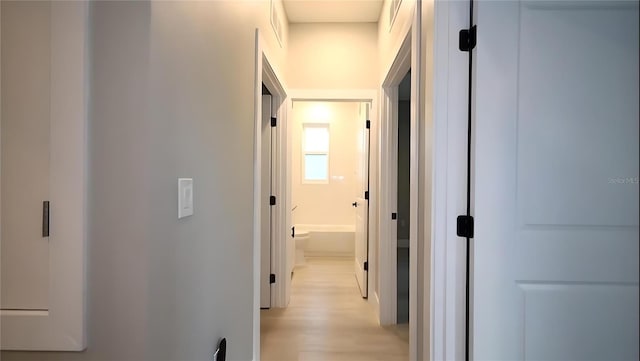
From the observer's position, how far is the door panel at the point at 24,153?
0.82m

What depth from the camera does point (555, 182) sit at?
1146mm

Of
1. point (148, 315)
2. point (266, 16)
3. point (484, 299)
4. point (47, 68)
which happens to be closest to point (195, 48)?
point (47, 68)

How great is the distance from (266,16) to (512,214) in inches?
74.7

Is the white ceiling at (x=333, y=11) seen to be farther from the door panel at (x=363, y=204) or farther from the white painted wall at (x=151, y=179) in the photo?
the white painted wall at (x=151, y=179)

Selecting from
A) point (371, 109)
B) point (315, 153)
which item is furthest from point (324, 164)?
point (371, 109)

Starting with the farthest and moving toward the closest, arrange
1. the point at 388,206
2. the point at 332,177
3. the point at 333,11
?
the point at 332,177 → the point at 333,11 → the point at 388,206

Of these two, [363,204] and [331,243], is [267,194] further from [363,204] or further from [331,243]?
[331,243]

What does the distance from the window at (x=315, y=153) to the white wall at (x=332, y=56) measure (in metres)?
2.20

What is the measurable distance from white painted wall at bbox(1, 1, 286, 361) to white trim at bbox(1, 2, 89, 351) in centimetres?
2

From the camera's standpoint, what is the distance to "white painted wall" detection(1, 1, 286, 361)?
0.83m

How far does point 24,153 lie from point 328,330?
224cm

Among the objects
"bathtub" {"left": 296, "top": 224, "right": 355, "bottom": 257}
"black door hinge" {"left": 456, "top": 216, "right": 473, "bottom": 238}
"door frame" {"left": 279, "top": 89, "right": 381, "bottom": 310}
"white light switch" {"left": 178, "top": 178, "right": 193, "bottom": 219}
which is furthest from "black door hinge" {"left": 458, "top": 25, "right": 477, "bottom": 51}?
"bathtub" {"left": 296, "top": 224, "right": 355, "bottom": 257}

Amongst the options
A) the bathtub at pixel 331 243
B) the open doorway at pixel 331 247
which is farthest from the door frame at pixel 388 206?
the bathtub at pixel 331 243

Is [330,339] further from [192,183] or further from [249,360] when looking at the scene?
[192,183]
